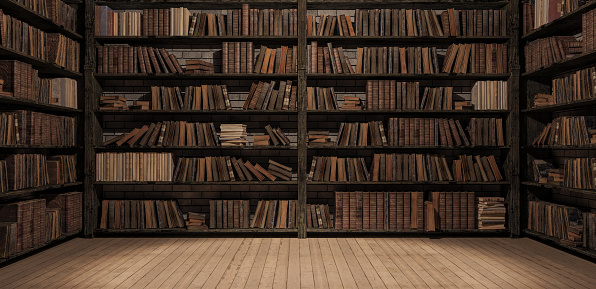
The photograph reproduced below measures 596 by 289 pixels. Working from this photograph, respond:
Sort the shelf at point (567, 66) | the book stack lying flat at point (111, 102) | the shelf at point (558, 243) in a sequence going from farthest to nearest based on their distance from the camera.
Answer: the book stack lying flat at point (111, 102)
the shelf at point (567, 66)
the shelf at point (558, 243)

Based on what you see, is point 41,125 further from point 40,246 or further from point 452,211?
point 452,211

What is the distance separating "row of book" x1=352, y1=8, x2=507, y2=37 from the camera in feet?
16.8

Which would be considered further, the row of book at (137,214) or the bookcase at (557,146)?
the row of book at (137,214)

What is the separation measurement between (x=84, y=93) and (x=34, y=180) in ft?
4.31

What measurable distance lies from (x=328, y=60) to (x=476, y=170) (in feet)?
7.00

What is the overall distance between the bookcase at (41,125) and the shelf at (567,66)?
5.07m

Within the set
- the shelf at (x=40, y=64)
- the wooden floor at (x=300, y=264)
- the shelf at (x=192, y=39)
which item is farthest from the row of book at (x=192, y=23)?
the wooden floor at (x=300, y=264)

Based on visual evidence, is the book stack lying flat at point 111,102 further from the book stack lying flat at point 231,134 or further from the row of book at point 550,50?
the row of book at point 550,50

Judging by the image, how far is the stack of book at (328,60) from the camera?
5.11 meters

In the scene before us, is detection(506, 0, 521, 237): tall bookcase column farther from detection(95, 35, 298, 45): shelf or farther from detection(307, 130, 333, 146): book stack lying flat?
detection(95, 35, 298, 45): shelf

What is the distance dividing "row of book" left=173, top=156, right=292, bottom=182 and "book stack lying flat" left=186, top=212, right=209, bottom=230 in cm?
42

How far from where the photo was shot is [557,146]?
443 centimetres

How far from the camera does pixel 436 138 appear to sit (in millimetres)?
5094

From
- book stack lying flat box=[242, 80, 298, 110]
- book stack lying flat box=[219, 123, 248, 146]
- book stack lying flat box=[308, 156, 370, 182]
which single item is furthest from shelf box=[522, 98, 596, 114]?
book stack lying flat box=[219, 123, 248, 146]
